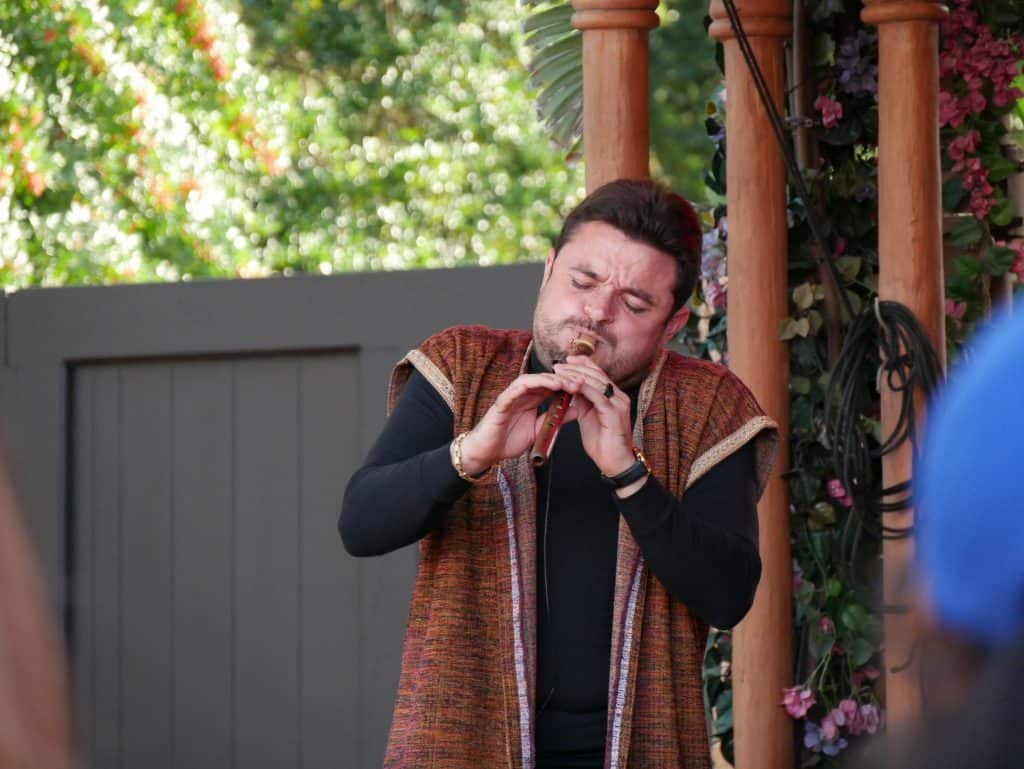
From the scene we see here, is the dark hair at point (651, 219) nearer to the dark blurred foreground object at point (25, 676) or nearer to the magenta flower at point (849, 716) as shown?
the magenta flower at point (849, 716)

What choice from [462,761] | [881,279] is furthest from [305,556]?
[462,761]

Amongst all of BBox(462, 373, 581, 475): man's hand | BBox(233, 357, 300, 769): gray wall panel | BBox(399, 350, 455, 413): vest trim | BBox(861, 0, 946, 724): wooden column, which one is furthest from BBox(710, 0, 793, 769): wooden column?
BBox(233, 357, 300, 769): gray wall panel

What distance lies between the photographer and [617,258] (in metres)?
2.45

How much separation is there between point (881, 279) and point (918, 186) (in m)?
0.19

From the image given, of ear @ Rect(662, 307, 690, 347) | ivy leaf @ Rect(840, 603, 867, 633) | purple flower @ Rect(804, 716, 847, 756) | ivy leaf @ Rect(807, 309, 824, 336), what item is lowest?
purple flower @ Rect(804, 716, 847, 756)

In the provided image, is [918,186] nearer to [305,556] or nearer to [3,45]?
[305,556]

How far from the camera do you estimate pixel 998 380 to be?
93 cm

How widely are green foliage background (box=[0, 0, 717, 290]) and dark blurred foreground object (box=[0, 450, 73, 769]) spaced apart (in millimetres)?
7472

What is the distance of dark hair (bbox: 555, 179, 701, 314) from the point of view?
97.2 inches

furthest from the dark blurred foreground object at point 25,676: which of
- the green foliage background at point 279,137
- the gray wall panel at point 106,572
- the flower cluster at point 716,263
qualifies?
the green foliage background at point 279,137

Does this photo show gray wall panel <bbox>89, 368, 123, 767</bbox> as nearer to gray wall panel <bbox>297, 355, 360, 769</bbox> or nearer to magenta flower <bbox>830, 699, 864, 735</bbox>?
gray wall panel <bbox>297, 355, 360, 769</bbox>

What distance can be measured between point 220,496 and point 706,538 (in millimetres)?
2548

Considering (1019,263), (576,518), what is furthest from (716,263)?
(576,518)

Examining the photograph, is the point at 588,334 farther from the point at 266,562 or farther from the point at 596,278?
the point at 266,562
